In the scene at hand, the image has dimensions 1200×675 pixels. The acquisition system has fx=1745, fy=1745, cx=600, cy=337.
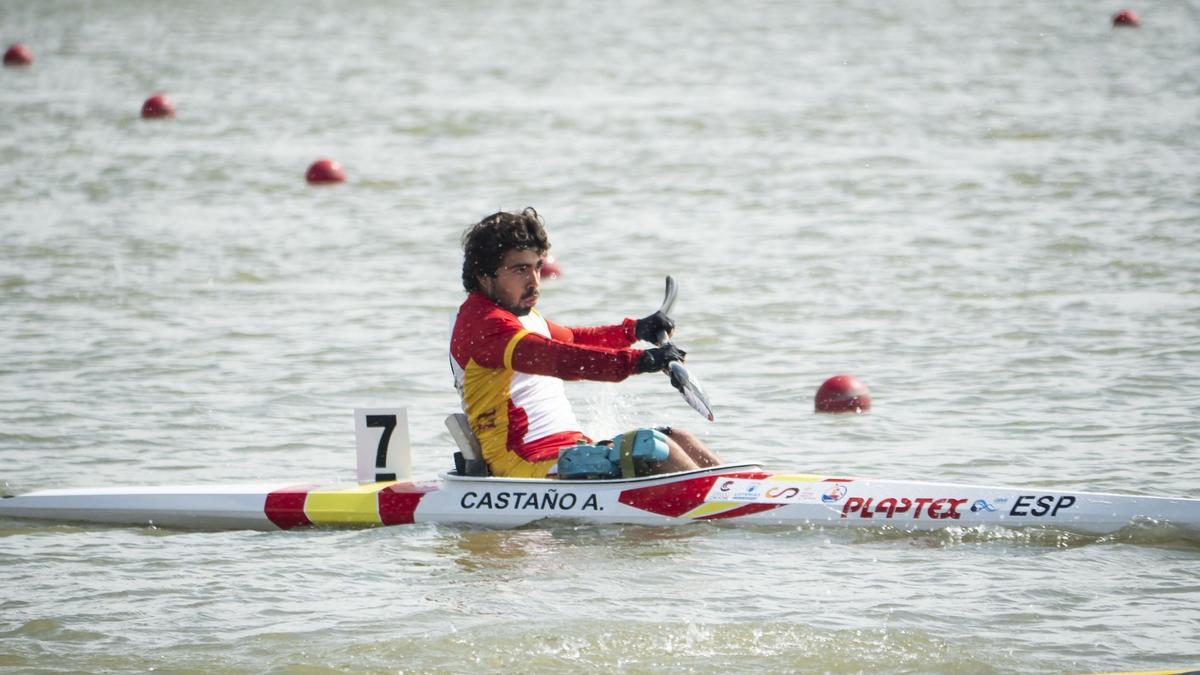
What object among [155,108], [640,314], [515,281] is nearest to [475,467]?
[515,281]

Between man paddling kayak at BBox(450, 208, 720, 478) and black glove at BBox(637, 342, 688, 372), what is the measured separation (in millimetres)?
36

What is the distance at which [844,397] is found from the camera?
9.45 metres

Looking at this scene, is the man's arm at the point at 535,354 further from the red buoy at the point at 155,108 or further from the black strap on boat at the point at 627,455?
the red buoy at the point at 155,108

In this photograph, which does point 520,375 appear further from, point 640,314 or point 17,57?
point 17,57

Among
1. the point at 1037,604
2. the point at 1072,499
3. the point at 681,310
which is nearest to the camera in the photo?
the point at 1037,604

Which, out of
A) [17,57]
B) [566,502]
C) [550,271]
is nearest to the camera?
[566,502]

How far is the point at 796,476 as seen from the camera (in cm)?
721

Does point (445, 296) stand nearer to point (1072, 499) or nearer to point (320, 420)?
point (320, 420)

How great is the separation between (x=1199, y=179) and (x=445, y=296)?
712 cm

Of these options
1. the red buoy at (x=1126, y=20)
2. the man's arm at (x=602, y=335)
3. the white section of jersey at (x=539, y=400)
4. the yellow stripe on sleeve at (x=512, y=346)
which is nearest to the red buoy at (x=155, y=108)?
the red buoy at (x=1126, y=20)

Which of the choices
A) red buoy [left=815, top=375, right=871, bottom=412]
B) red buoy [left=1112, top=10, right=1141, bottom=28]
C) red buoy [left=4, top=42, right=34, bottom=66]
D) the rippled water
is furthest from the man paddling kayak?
red buoy [left=4, top=42, right=34, bottom=66]

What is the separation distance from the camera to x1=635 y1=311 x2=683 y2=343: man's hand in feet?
23.7

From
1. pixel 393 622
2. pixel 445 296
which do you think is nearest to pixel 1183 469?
pixel 393 622

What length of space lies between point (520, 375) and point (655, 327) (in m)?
0.59
